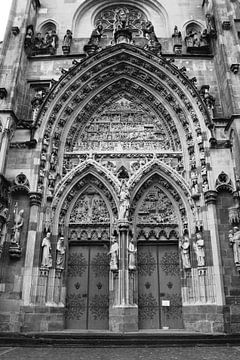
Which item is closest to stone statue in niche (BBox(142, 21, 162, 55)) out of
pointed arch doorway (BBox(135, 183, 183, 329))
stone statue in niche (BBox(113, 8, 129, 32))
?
stone statue in niche (BBox(113, 8, 129, 32))

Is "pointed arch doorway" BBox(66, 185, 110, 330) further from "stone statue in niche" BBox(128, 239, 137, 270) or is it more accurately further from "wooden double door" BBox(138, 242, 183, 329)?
"wooden double door" BBox(138, 242, 183, 329)

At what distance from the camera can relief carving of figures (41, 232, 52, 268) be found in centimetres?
1109

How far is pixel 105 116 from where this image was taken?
14336 millimetres

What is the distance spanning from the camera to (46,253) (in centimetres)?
1114

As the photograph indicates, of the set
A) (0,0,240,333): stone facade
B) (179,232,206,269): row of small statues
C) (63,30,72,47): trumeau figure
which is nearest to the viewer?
(0,0,240,333): stone facade

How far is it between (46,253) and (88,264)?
162 cm

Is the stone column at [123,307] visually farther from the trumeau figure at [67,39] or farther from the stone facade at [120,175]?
the trumeau figure at [67,39]

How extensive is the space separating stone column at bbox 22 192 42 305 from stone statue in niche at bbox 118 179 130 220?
2676 millimetres

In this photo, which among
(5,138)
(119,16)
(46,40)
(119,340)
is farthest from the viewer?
(119,16)

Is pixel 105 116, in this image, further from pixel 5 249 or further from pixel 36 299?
pixel 36 299

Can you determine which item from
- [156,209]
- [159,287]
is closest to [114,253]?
[159,287]

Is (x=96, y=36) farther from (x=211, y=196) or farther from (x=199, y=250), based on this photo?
(x=199, y=250)

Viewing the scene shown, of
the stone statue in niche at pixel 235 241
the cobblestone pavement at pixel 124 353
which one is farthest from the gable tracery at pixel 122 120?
the cobblestone pavement at pixel 124 353

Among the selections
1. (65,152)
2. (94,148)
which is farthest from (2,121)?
(94,148)
